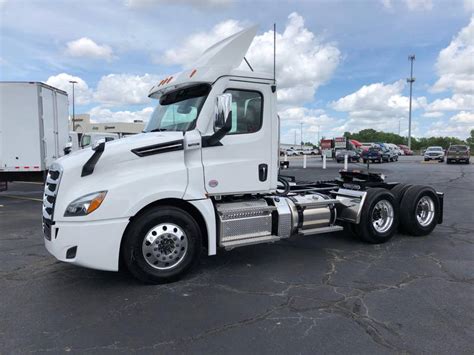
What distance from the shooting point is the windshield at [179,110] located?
5395mm

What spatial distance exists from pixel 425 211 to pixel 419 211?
17 cm

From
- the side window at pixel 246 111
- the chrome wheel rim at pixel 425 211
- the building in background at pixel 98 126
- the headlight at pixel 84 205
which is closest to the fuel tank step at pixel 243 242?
the side window at pixel 246 111

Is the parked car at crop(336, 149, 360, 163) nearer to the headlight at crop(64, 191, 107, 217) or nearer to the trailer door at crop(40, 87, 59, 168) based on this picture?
the trailer door at crop(40, 87, 59, 168)

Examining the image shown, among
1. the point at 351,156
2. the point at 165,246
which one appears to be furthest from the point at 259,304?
the point at 351,156

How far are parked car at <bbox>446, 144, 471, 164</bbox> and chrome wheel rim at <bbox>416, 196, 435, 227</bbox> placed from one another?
32.9 m

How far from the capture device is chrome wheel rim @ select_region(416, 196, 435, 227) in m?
7.78

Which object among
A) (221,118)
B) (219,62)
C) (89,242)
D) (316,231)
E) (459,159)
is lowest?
(316,231)

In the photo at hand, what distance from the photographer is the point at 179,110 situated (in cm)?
564

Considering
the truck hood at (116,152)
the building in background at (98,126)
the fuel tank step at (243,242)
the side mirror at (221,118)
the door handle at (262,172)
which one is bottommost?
the fuel tank step at (243,242)

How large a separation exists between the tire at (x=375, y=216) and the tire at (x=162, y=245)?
3.18 meters

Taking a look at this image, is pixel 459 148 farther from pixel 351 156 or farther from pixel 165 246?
pixel 165 246

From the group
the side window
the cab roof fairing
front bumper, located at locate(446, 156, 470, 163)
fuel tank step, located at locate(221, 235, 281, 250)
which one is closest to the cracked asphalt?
fuel tank step, located at locate(221, 235, 281, 250)

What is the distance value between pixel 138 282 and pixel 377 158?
36408 mm

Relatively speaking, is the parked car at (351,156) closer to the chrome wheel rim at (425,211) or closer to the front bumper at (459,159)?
the front bumper at (459,159)
